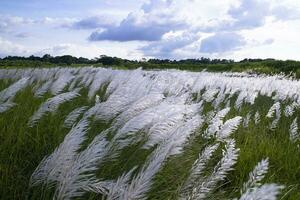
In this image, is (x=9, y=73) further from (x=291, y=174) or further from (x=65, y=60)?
(x=65, y=60)

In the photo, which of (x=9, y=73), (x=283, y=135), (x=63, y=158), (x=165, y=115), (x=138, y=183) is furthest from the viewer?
(x=9, y=73)

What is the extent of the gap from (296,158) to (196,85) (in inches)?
120

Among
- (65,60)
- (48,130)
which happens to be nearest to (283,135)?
(48,130)

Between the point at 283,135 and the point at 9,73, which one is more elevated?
the point at 9,73

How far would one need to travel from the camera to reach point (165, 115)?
2.55 meters

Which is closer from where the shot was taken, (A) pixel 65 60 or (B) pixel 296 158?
(B) pixel 296 158

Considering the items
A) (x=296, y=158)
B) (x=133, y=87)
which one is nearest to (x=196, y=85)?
(x=296, y=158)

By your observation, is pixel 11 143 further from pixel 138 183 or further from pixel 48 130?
pixel 138 183

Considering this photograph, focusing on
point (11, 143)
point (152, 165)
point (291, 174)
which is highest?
point (152, 165)

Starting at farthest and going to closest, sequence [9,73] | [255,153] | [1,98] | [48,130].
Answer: [9,73] < [255,153] < [48,130] < [1,98]

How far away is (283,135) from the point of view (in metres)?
5.54

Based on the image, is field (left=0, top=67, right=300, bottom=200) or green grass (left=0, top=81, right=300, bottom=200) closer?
field (left=0, top=67, right=300, bottom=200)

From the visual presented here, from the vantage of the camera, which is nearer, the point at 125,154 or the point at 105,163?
the point at 105,163

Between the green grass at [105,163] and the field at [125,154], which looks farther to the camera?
the green grass at [105,163]
